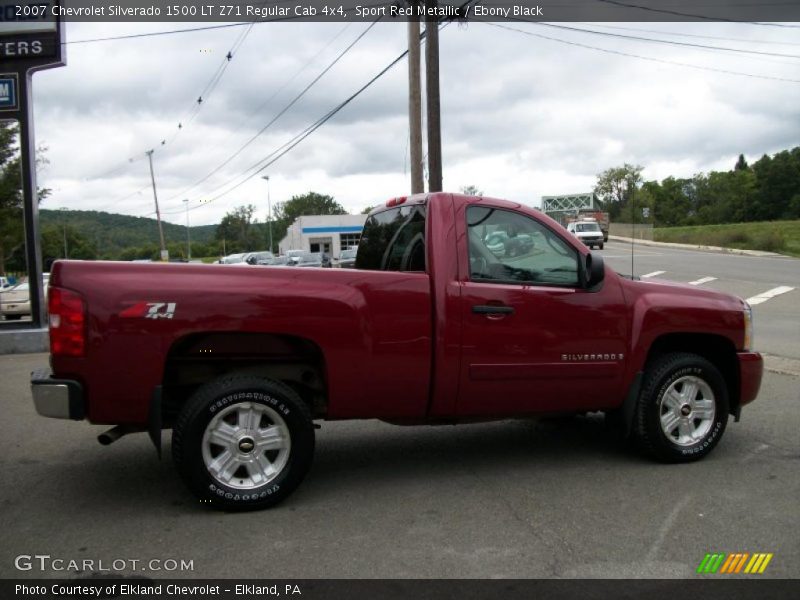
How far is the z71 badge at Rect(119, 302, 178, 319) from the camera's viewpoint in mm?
4141

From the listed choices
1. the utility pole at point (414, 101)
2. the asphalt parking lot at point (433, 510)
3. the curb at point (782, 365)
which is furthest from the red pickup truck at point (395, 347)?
the utility pole at point (414, 101)

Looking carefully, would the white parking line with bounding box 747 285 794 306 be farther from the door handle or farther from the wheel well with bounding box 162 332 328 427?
the wheel well with bounding box 162 332 328 427

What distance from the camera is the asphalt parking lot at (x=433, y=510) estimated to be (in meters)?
3.68

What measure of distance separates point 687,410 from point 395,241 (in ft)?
8.23

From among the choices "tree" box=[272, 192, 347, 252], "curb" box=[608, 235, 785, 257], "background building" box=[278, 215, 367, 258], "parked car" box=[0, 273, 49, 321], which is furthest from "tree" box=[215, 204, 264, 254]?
"parked car" box=[0, 273, 49, 321]

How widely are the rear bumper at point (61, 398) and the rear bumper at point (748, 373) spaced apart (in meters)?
4.62

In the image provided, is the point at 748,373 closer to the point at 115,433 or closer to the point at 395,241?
the point at 395,241

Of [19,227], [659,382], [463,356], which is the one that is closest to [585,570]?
[463,356]

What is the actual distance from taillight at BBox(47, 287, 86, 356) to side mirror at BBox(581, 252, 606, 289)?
3237 mm

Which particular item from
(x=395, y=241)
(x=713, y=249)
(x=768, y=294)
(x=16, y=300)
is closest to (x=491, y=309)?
(x=395, y=241)

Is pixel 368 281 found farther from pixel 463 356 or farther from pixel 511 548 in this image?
pixel 511 548

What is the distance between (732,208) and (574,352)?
A: 335ft

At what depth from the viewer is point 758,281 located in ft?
72.6

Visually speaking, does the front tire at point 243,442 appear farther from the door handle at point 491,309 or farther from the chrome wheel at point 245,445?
the door handle at point 491,309
